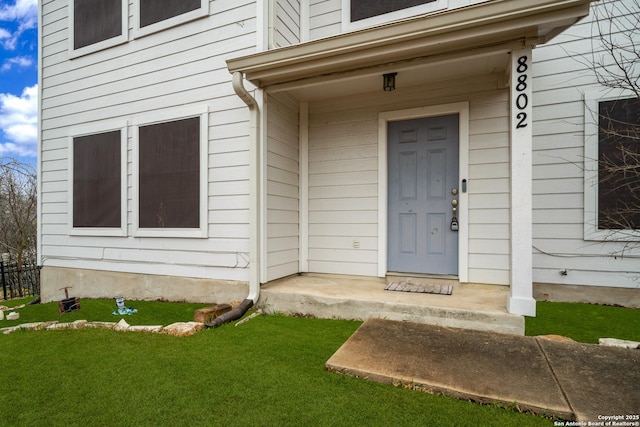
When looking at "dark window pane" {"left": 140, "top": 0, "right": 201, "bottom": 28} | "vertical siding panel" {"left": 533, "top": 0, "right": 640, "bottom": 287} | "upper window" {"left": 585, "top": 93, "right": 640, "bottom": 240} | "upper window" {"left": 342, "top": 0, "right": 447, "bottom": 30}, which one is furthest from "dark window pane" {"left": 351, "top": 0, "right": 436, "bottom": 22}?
"upper window" {"left": 585, "top": 93, "right": 640, "bottom": 240}

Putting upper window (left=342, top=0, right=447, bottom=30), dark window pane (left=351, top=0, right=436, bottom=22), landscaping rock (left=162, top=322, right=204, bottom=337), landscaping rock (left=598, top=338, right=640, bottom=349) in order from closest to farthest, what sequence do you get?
landscaping rock (left=598, top=338, right=640, bottom=349), landscaping rock (left=162, top=322, right=204, bottom=337), upper window (left=342, top=0, right=447, bottom=30), dark window pane (left=351, top=0, right=436, bottom=22)

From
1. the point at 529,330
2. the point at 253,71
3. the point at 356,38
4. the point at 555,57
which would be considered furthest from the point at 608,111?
the point at 253,71

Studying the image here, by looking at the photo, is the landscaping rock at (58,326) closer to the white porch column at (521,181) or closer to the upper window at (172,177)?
the upper window at (172,177)

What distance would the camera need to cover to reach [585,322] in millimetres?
2713

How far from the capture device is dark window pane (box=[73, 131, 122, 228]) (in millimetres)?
4543

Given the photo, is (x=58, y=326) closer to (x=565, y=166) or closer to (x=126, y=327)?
(x=126, y=327)

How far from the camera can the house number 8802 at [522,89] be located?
2.50 metres

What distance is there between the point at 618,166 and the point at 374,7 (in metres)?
3.15

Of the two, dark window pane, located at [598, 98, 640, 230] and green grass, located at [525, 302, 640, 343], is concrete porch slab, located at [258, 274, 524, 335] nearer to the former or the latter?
green grass, located at [525, 302, 640, 343]

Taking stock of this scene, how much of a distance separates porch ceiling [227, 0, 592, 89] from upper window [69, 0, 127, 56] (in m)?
2.70

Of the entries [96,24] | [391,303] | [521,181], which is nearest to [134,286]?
[391,303]

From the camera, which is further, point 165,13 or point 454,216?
point 165,13

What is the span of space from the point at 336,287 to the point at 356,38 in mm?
2426

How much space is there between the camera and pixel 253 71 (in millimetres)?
3227
